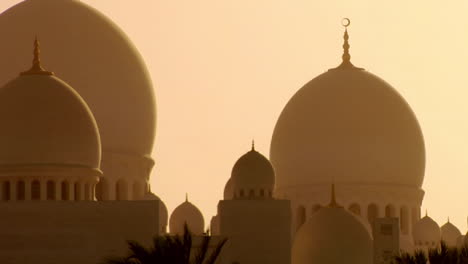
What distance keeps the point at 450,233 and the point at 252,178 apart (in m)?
24.6

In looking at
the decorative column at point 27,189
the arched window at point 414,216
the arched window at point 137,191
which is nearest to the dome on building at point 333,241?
the arched window at point 137,191

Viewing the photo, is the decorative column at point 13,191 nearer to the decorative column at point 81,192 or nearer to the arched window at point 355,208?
the decorative column at point 81,192

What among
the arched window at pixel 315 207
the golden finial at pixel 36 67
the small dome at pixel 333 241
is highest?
the golden finial at pixel 36 67

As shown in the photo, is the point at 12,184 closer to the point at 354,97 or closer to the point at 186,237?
the point at 186,237

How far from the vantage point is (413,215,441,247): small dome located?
268ft

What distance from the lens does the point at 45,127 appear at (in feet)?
202

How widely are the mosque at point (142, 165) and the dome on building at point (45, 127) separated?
45 mm

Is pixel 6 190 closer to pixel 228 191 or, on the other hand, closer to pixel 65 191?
pixel 65 191

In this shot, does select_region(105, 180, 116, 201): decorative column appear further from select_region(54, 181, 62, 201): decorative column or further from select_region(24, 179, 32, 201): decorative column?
select_region(24, 179, 32, 201): decorative column

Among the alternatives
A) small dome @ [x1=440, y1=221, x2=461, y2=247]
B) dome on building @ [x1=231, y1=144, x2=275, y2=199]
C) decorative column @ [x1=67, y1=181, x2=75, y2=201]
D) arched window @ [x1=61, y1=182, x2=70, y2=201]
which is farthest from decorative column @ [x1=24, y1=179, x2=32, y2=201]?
small dome @ [x1=440, y1=221, x2=461, y2=247]

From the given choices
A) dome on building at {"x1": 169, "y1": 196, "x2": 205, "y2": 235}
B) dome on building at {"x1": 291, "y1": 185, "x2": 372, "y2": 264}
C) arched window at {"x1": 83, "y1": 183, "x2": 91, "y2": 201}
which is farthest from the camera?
dome on building at {"x1": 169, "y1": 196, "x2": 205, "y2": 235}

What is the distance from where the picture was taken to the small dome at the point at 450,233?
8746 centimetres

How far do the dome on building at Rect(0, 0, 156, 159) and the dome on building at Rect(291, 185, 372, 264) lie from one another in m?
7.59

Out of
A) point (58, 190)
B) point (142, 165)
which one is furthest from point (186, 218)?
point (58, 190)
